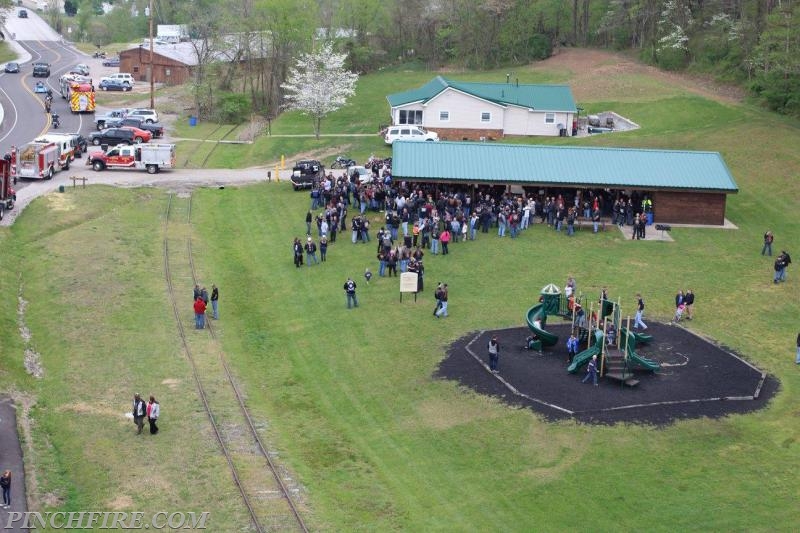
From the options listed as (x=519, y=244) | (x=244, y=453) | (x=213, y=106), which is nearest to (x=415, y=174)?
(x=519, y=244)

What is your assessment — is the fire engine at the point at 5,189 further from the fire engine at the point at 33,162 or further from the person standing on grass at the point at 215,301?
the person standing on grass at the point at 215,301

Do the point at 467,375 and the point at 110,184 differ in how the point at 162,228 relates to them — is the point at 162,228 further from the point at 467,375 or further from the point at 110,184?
the point at 467,375

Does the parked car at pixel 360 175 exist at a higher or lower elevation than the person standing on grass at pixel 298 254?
higher

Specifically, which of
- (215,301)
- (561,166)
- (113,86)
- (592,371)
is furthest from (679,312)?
(113,86)

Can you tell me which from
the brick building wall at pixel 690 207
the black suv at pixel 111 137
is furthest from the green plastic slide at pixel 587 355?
the black suv at pixel 111 137

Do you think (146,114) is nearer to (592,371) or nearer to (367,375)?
(367,375)

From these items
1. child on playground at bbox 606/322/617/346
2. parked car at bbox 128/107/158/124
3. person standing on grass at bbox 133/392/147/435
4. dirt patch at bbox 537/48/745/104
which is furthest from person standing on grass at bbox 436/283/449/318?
dirt patch at bbox 537/48/745/104

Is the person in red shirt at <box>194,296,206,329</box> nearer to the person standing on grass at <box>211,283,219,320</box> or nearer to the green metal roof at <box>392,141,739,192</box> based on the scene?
the person standing on grass at <box>211,283,219,320</box>
